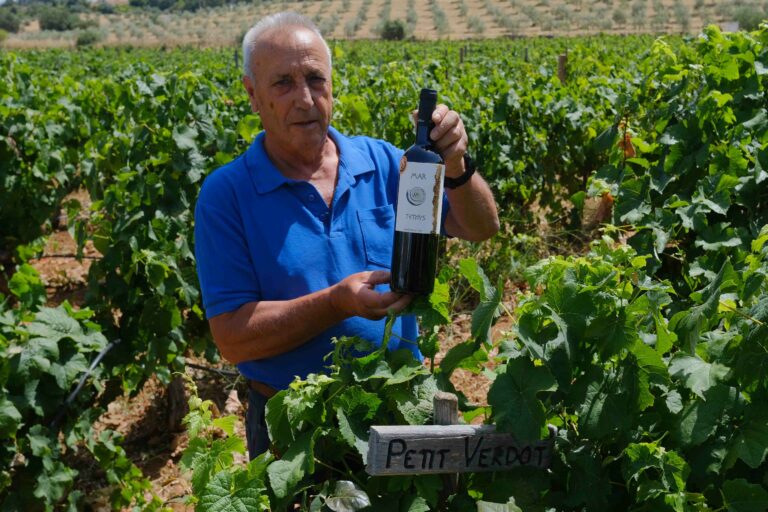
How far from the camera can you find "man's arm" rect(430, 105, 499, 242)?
2.08 metres

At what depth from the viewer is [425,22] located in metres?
68.4

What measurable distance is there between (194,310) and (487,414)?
301 cm

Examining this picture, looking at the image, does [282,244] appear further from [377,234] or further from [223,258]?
[377,234]

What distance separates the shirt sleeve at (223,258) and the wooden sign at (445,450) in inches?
32.2

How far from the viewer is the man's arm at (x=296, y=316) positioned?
2.03 meters

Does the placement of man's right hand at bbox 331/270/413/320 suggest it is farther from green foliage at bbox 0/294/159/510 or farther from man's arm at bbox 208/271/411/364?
green foliage at bbox 0/294/159/510

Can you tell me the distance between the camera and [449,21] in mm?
66812

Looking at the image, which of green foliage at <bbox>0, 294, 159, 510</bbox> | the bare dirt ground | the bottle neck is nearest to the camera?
the bottle neck

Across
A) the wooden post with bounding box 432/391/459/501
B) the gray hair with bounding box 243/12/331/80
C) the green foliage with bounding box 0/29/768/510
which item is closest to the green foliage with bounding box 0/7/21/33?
the green foliage with bounding box 0/29/768/510

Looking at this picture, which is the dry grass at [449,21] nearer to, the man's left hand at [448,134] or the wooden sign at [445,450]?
the man's left hand at [448,134]

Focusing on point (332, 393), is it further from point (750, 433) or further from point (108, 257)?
point (108, 257)

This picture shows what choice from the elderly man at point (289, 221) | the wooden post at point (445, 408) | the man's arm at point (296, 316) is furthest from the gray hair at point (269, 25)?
the wooden post at point (445, 408)

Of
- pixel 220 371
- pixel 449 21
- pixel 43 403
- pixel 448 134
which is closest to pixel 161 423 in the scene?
pixel 220 371

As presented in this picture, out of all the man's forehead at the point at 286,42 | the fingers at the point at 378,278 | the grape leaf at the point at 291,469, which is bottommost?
the grape leaf at the point at 291,469
